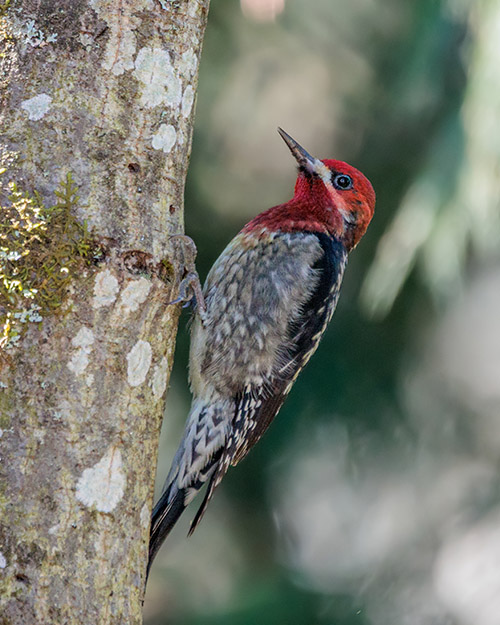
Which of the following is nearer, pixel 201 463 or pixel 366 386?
pixel 201 463

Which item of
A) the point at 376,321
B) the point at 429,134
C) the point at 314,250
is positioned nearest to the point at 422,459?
the point at 376,321

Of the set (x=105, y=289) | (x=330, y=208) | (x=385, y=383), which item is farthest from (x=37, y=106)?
(x=385, y=383)

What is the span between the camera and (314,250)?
3.25 meters

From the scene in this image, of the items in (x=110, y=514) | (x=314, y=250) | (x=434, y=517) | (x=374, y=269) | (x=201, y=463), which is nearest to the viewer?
(x=110, y=514)

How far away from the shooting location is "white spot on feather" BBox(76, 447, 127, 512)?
180cm

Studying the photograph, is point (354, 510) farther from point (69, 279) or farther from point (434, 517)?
point (69, 279)

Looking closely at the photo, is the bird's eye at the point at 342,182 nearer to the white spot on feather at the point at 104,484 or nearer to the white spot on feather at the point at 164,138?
the white spot on feather at the point at 164,138

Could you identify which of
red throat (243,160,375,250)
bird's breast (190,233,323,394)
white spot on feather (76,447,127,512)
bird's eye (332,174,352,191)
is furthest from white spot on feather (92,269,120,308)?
bird's eye (332,174,352,191)

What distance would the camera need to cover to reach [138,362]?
199cm

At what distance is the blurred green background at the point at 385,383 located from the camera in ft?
11.9

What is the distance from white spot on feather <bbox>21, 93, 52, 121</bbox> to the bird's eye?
1780 mm

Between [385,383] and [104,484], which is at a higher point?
[104,484]

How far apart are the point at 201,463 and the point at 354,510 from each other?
138 centimetres

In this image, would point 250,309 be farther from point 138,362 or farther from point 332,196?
point 138,362
